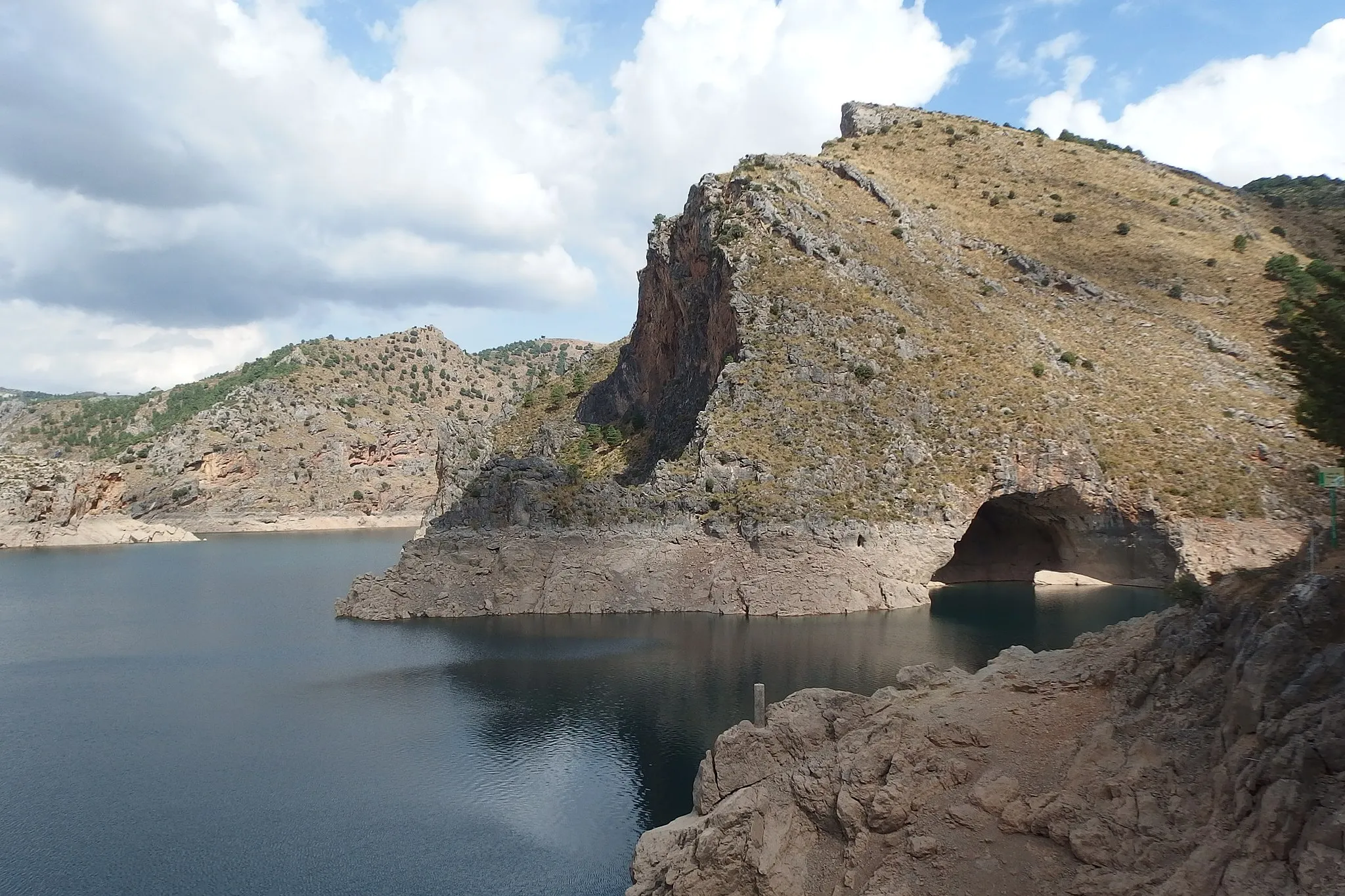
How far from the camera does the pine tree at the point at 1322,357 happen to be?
16062 mm

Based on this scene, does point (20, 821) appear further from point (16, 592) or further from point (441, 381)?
point (441, 381)

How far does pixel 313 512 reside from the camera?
12938 centimetres


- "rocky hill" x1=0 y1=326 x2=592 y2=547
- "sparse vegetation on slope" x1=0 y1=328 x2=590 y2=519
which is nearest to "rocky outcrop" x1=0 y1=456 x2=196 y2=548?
"rocky hill" x1=0 y1=326 x2=592 y2=547

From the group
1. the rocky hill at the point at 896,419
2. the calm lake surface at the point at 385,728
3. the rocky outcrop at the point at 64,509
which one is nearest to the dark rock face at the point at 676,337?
the rocky hill at the point at 896,419

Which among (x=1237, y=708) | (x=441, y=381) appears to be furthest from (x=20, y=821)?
(x=441, y=381)

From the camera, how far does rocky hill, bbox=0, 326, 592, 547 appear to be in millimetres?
109688

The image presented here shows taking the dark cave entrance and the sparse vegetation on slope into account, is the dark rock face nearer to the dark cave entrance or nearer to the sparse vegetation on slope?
the dark cave entrance

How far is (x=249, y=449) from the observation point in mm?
130750

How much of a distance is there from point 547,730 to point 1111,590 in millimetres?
42161

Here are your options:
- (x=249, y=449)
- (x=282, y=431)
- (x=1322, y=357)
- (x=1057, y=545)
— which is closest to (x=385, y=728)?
(x=1322, y=357)

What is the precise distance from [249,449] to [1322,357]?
447 feet

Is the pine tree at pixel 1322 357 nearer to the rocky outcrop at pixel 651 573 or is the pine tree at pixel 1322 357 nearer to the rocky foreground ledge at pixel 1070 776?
the rocky foreground ledge at pixel 1070 776

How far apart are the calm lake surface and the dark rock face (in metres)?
23.6

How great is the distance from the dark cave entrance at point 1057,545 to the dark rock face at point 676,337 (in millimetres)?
22452
